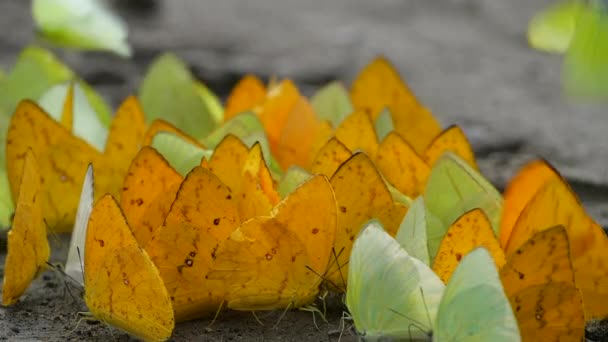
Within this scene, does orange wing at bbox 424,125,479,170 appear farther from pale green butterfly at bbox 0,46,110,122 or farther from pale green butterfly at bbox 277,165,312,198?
pale green butterfly at bbox 0,46,110,122

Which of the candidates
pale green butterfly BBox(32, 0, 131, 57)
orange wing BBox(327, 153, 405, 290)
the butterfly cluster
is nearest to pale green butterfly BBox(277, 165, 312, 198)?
the butterfly cluster

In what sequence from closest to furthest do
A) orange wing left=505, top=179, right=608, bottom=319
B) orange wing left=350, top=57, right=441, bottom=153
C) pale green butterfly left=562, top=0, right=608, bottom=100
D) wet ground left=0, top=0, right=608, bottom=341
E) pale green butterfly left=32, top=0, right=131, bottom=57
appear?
pale green butterfly left=562, top=0, right=608, bottom=100 < orange wing left=505, top=179, right=608, bottom=319 < orange wing left=350, top=57, right=441, bottom=153 < pale green butterfly left=32, top=0, right=131, bottom=57 < wet ground left=0, top=0, right=608, bottom=341

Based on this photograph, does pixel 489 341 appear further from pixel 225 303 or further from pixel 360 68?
pixel 360 68

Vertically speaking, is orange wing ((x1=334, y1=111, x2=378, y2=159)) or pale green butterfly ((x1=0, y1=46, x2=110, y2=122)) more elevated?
pale green butterfly ((x1=0, y1=46, x2=110, y2=122))

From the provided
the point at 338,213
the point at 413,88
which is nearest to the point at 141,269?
the point at 338,213

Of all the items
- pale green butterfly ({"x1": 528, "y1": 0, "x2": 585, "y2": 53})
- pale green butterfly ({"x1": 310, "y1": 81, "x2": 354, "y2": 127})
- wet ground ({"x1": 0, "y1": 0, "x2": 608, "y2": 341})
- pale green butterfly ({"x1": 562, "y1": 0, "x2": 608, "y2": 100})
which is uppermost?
pale green butterfly ({"x1": 562, "y1": 0, "x2": 608, "y2": 100})

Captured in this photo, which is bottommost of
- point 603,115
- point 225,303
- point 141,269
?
point 603,115

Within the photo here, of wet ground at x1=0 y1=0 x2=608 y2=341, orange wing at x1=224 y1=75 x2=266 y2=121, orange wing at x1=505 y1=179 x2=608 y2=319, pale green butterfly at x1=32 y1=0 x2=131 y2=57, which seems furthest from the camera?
wet ground at x1=0 y1=0 x2=608 y2=341
